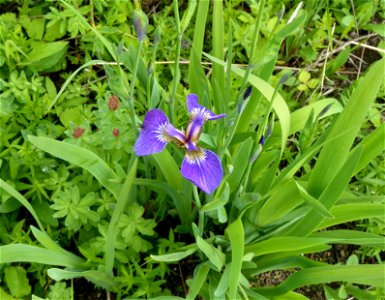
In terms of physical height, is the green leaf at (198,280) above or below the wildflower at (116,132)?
below

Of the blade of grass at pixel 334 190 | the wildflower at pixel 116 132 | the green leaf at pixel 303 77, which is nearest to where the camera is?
the blade of grass at pixel 334 190

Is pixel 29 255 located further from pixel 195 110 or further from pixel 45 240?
pixel 195 110

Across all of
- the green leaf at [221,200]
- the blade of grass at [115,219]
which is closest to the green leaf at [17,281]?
the blade of grass at [115,219]

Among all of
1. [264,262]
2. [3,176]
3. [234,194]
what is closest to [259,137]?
[234,194]

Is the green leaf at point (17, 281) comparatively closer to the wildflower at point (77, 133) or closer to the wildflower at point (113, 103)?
the wildflower at point (77, 133)

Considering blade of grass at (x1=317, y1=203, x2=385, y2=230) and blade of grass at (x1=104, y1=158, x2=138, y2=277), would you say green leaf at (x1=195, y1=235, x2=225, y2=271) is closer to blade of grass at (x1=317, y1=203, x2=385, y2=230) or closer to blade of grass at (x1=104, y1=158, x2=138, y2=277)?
blade of grass at (x1=104, y1=158, x2=138, y2=277)

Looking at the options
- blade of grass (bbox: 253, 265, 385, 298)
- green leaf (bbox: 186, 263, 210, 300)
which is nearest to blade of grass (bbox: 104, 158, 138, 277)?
green leaf (bbox: 186, 263, 210, 300)
